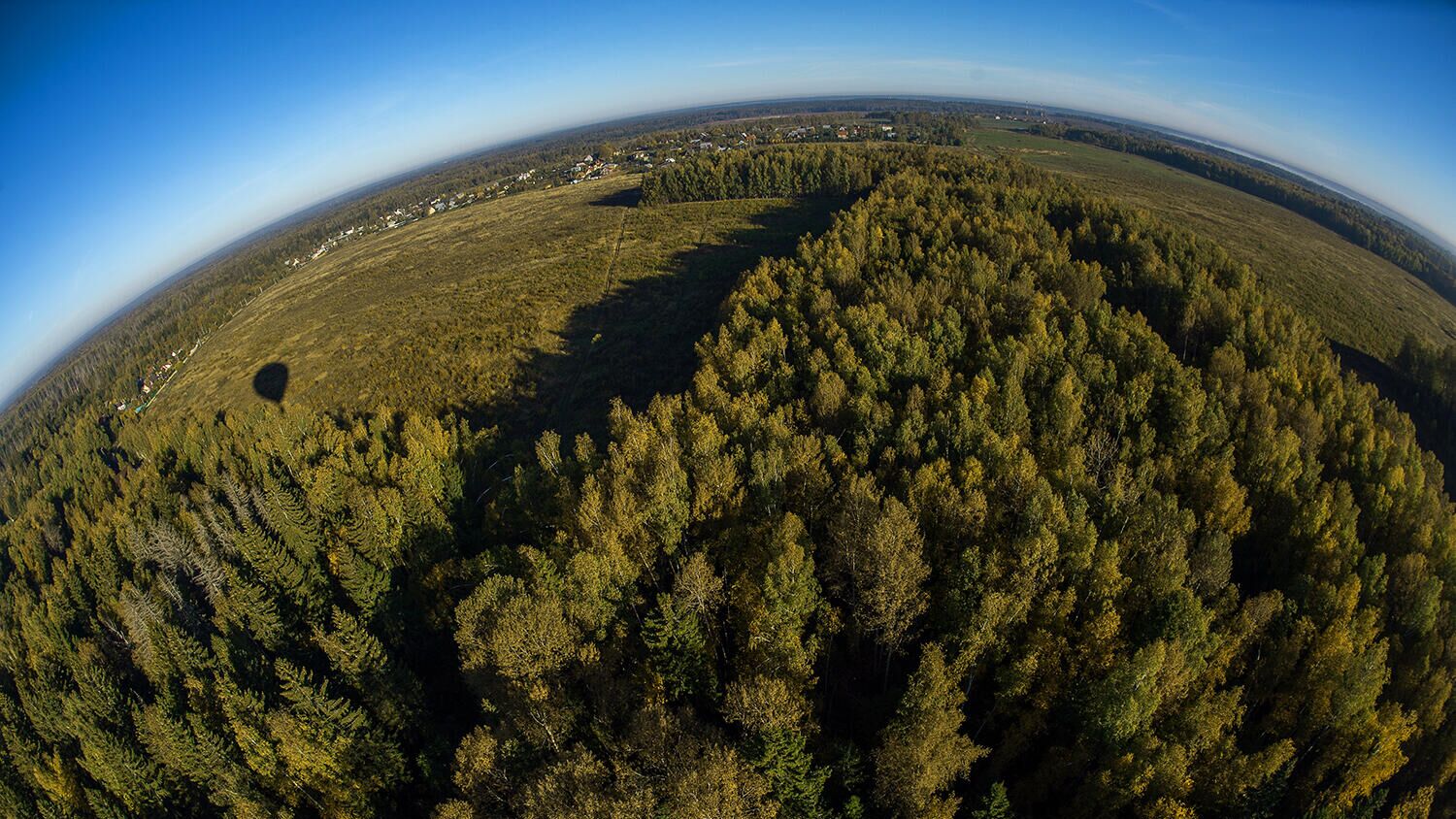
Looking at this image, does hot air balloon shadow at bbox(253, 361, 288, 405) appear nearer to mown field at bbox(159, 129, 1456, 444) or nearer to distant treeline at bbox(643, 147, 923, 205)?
mown field at bbox(159, 129, 1456, 444)

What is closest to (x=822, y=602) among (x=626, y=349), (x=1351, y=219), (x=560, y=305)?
(x=626, y=349)

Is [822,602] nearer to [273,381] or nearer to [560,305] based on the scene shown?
[560,305]

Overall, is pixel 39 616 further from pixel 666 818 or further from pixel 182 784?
pixel 666 818

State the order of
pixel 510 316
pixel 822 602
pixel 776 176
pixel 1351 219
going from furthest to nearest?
pixel 776 176, pixel 1351 219, pixel 510 316, pixel 822 602

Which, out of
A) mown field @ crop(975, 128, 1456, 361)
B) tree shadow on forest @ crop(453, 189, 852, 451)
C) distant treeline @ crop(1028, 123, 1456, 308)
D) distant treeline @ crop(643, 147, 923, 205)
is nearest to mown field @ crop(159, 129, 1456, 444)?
tree shadow on forest @ crop(453, 189, 852, 451)

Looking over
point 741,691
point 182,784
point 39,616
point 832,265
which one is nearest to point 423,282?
point 39,616

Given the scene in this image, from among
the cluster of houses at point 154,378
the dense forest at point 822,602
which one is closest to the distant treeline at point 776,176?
the dense forest at point 822,602
